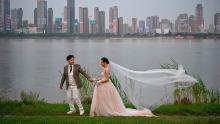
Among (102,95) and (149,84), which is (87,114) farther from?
(149,84)

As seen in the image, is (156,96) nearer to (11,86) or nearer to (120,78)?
(120,78)

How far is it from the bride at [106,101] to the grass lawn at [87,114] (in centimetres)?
28

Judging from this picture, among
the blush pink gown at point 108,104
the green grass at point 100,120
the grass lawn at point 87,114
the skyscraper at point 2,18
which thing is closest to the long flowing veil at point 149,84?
the grass lawn at point 87,114

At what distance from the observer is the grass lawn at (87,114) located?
786 cm

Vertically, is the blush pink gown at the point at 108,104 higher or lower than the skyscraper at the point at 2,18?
lower

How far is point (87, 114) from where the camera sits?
9125 mm

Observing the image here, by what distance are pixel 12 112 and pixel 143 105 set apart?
2354 millimetres

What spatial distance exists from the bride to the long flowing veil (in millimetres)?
485

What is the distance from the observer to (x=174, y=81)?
963cm

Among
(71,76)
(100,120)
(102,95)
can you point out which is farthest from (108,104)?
(100,120)

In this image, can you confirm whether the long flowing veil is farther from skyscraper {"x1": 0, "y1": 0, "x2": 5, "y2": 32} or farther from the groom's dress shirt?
skyscraper {"x1": 0, "y1": 0, "x2": 5, "y2": 32}

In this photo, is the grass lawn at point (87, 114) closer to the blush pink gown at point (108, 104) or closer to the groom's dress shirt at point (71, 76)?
the blush pink gown at point (108, 104)

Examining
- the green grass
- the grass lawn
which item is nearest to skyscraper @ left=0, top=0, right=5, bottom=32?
the grass lawn

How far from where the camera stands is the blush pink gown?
8930 mm
